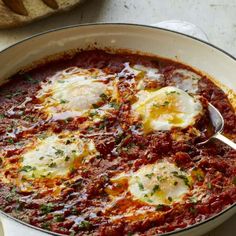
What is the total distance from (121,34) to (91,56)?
0.29 m

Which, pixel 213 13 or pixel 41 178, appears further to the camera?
pixel 213 13

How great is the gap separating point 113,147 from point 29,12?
1.90 meters

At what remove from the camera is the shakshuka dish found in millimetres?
3379

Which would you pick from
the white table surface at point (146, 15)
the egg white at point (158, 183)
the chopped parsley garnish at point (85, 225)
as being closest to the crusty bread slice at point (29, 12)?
the white table surface at point (146, 15)

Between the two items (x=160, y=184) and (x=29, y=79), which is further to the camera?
(x=29, y=79)

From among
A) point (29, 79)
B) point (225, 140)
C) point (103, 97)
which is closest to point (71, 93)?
point (103, 97)

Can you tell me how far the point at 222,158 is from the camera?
367cm

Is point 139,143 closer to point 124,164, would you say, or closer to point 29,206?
point 124,164

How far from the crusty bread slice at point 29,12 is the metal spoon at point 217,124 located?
1926mm

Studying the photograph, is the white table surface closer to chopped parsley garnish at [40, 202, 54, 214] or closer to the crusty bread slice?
the crusty bread slice

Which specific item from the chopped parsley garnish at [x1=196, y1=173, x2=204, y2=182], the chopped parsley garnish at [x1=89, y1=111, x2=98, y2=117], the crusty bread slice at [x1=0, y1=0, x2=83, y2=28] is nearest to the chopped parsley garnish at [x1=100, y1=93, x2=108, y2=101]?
the chopped parsley garnish at [x1=89, y1=111, x2=98, y2=117]

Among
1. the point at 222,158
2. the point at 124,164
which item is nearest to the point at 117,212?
the point at 124,164

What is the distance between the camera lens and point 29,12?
202 inches

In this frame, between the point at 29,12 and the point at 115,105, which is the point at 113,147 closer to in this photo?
the point at 115,105
